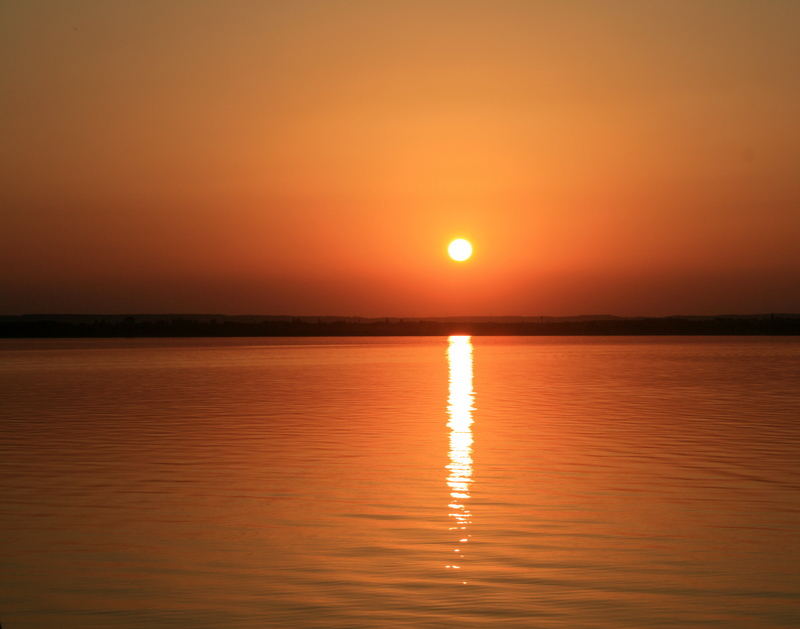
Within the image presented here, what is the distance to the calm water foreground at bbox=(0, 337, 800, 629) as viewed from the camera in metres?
10.0

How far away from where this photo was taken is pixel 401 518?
557 inches

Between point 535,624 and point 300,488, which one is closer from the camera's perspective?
point 535,624

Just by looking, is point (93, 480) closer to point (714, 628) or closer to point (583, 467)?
point (583, 467)

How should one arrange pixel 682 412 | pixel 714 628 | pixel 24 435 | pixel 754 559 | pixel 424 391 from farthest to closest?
pixel 424 391
pixel 682 412
pixel 24 435
pixel 754 559
pixel 714 628

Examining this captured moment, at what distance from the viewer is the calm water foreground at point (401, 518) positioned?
1002 cm

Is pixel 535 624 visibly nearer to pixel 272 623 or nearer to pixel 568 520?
pixel 272 623

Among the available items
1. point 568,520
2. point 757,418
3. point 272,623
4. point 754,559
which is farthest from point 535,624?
point 757,418

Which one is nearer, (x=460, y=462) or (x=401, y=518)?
(x=401, y=518)

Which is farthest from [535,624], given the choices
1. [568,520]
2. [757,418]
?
[757,418]

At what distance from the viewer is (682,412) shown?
99.2 feet

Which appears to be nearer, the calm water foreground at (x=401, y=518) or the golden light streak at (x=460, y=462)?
the calm water foreground at (x=401, y=518)

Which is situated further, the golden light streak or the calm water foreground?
the golden light streak

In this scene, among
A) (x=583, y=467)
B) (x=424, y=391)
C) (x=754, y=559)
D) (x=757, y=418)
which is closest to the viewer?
(x=754, y=559)

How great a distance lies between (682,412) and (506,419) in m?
5.68
